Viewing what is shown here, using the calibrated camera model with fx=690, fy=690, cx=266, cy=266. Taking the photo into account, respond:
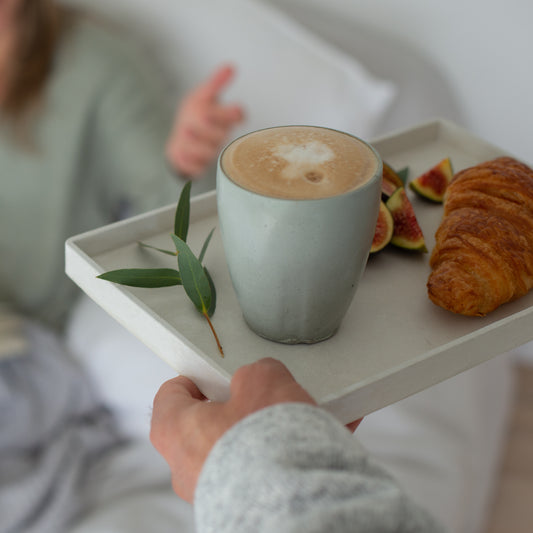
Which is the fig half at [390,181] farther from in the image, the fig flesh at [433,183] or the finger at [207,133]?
the finger at [207,133]

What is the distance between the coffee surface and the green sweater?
92cm

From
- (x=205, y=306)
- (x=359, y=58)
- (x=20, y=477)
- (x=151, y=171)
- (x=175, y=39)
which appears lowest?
(x=20, y=477)

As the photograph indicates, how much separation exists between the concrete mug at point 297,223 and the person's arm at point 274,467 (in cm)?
6

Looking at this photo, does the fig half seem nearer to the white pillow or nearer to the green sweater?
the white pillow

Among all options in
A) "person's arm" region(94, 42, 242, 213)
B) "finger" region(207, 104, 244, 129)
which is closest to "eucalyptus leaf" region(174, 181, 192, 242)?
"finger" region(207, 104, 244, 129)

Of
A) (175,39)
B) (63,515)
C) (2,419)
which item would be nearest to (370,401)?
(63,515)

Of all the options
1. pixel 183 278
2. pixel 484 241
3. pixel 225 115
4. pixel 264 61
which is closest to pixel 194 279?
pixel 183 278

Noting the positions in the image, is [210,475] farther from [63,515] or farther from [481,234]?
[63,515]

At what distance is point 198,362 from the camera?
0.44m

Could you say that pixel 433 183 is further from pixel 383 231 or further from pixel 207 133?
pixel 207 133

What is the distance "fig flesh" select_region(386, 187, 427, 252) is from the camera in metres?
0.57

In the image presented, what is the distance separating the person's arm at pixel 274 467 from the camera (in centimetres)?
35

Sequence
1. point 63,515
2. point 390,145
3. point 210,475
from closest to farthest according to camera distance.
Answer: point 210,475 → point 390,145 → point 63,515

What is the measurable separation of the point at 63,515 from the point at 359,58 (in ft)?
3.20
